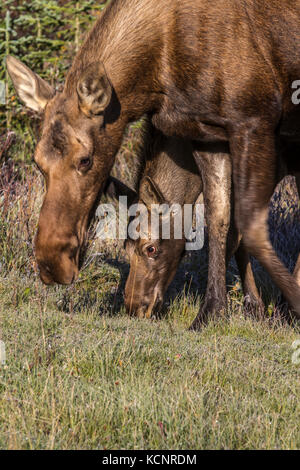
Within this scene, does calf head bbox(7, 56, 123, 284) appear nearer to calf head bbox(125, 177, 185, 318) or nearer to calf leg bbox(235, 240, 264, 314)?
calf head bbox(125, 177, 185, 318)

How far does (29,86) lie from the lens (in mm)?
5062

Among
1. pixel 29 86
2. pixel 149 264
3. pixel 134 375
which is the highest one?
pixel 29 86

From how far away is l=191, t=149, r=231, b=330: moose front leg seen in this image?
5.56 meters

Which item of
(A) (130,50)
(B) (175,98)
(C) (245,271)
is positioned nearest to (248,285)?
(C) (245,271)

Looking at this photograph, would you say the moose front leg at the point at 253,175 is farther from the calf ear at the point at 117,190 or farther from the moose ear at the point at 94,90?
the calf ear at the point at 117,190

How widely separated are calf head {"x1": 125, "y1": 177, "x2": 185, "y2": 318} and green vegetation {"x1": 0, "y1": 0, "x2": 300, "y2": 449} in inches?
6.8

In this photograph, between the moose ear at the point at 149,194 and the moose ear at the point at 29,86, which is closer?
the moose ear at the point at 29,86

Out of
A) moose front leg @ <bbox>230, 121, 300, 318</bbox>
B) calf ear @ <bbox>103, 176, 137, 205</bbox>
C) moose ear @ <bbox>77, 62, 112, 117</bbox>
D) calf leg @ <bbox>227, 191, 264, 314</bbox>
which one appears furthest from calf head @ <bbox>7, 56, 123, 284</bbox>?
calf leg @ <bbox>227, 191, 264, 314</bbox>

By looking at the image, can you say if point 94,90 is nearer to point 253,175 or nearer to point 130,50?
point 130,50

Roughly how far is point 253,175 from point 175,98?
2.38ft

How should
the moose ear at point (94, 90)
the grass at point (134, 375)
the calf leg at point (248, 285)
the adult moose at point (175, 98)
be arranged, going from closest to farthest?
the grass at point (134, 375) → the moose ear at point (94, 90) → the adult moose at point (175, 98) → the calf leg at point (248, 285)

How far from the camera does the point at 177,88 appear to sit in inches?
196

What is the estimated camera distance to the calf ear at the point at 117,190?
5.78 m

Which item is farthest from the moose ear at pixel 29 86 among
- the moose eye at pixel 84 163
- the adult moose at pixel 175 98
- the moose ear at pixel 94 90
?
the moose eye at pixel 84 163
